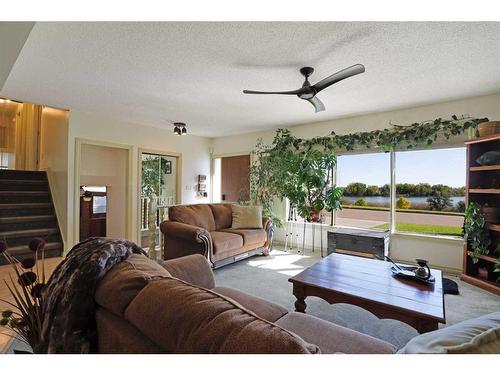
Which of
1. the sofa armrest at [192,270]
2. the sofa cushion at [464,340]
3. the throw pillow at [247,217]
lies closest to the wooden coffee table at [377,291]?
the sofa armrest at [192,270]

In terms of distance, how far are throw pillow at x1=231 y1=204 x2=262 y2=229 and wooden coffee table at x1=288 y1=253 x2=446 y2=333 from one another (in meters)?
1.87

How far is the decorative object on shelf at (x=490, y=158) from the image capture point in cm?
287

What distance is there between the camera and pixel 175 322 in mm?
704

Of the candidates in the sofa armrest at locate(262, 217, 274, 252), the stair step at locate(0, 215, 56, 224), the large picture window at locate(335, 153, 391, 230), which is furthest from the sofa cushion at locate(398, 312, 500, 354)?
the stair step at locate(0, 215, 56, 224)

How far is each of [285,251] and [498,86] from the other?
12.4 feet

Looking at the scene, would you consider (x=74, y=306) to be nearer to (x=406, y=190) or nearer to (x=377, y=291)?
(x=377, y=291)

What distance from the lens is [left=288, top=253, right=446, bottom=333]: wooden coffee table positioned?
5.16 ft

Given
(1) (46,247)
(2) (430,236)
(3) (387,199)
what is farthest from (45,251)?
(2) (430,236)

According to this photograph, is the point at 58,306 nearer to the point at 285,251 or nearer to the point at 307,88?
the point at 307,88

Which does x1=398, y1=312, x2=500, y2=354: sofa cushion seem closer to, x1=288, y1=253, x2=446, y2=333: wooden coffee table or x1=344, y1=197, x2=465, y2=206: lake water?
x1=288, y1=253, x2=446, y2=333: wooden coffee table

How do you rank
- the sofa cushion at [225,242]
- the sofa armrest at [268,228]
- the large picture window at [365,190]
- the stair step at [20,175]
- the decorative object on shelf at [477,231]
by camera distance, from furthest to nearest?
1. the stair step at [20,175]
2. the sofa armrest at [268,228]
3. the large picture window at [365,190]
4. the sofa cushion at [225,242]
5. the decorative object on shelf at [477,231]

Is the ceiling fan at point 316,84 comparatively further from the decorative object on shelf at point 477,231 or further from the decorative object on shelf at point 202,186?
the decorative object on shelf at point 202,186

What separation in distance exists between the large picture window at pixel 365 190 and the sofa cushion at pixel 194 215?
241 cm

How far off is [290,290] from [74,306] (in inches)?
92.6
